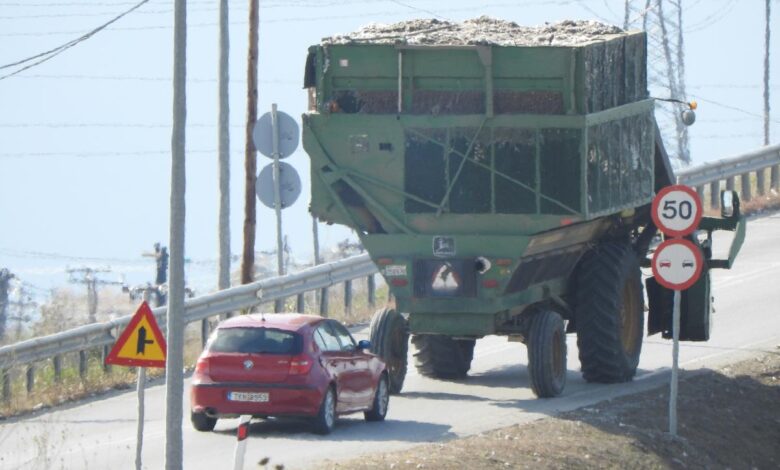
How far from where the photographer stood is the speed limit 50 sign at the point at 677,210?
19.2 meters

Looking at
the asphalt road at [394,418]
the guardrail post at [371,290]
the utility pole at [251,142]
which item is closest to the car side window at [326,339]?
the asphalt road at [394,418]

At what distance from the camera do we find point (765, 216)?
40250 millimetres

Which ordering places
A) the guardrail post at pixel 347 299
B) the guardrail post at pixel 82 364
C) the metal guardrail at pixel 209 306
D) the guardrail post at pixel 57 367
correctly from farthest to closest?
the guardrail post at pixel 347 299 → the guardrail post at pixel 82 364 → the guardrail post at pixel 57 367 → the metal guardrail at pixel 209 306

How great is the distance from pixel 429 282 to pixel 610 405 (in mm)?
2661

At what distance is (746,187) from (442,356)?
773 inches

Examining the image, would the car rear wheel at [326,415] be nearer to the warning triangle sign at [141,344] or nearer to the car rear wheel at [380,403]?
the car rear wheel at [380,403]

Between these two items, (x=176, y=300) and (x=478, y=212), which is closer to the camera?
(x=176, y=300)

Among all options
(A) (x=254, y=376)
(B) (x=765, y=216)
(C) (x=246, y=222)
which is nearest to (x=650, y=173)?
(A) (x=254, y=376)

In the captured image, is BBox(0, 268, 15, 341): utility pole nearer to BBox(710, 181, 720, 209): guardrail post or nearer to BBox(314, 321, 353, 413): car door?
BBox(710, 181, 720, 209): guardrail post

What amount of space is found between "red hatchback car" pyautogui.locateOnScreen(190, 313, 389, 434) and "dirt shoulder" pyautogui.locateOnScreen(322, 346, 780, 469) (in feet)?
5.74

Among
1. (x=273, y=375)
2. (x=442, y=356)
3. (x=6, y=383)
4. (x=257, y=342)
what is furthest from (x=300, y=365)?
(x=6, y=383)

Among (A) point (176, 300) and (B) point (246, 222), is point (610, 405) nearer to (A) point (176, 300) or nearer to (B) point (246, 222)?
(A) point (176, 300)

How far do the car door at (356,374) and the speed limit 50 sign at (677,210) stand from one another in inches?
148

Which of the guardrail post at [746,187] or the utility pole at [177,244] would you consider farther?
the guardrail post at [746,187]
